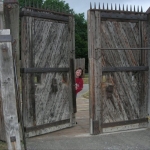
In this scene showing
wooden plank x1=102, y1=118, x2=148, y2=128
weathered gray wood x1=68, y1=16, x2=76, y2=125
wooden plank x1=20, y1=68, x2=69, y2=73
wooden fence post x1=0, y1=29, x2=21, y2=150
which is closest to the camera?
wooden fence post x1=0, y1=29, x2=21, y2=150

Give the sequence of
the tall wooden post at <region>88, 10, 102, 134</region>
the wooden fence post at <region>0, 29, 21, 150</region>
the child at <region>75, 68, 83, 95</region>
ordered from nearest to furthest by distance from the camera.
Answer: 1. the wooden fence post at <region>0, 29, 21, 150</region>
2. the tall wooden post at <region>88, 10, 102, 134</region>
3. the child at <region>75, 68, 83, 95</region>

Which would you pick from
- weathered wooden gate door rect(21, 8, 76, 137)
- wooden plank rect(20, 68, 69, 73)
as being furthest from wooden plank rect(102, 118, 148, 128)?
wooden plank rect(20, 68, 69, 73)

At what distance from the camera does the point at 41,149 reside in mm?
5938

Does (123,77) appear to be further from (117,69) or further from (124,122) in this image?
(124,122)

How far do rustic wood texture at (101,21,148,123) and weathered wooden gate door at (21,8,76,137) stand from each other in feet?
3.51

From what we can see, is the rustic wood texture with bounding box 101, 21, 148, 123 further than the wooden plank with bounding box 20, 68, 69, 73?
Yes

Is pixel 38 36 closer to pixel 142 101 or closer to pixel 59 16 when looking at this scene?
pixel 59 16

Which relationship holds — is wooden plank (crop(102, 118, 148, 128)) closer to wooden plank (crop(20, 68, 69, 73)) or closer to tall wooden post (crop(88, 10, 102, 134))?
tall wooden post (crop(88, 10, 102, 134))

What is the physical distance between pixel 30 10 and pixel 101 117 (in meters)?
2.87

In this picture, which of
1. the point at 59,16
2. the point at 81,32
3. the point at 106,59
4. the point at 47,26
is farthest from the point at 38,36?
the point at 81,32

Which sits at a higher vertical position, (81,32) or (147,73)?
(81,32)

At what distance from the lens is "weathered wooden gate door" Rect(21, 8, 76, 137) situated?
6.75 meters

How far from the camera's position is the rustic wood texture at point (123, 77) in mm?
7078

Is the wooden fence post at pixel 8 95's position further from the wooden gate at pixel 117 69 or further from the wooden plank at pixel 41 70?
the wooden gate at pixel 117 69
